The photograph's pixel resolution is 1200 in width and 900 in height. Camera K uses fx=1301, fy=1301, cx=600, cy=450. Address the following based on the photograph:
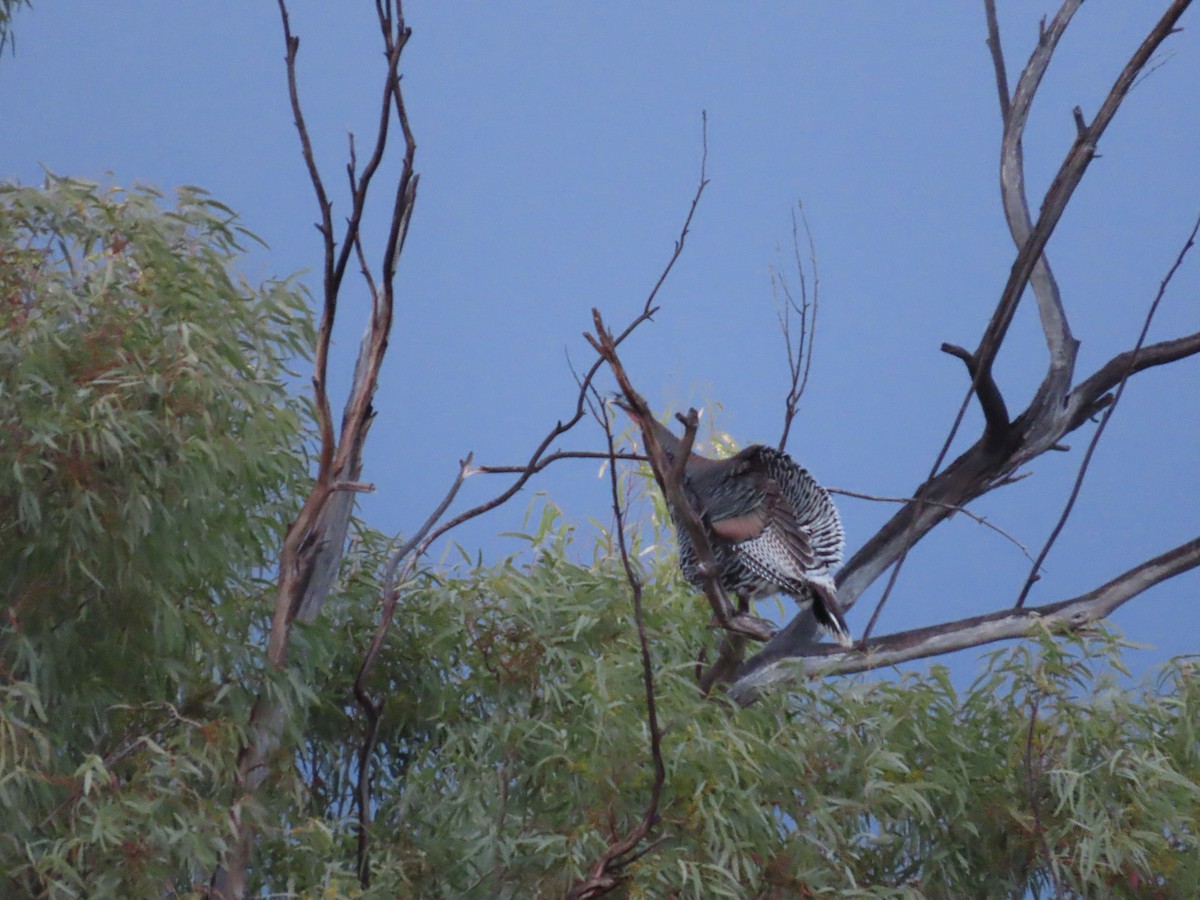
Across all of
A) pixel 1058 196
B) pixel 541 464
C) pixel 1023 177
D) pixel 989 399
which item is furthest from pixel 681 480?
pixel 1023 177

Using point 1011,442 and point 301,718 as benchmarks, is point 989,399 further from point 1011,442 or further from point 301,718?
point 301,718

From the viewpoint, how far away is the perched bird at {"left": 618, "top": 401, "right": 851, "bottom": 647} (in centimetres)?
246

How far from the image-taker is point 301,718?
2465mm

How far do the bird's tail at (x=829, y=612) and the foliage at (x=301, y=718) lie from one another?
0.45 feet

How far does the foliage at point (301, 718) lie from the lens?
86.0 inches

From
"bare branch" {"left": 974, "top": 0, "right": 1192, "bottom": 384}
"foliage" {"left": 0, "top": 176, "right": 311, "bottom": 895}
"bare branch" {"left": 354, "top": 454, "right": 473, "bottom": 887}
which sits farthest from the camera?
"bare branch" {"left": 974, "top": 0, "right": 1192, "bottom": 384}

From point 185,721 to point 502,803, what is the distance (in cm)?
59

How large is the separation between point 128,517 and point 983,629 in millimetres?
1551

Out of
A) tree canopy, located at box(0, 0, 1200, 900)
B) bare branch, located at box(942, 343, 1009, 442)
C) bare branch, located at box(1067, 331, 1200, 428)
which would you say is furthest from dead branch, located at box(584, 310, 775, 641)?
bare branch, located at box(1067, 331, 1200, 428)

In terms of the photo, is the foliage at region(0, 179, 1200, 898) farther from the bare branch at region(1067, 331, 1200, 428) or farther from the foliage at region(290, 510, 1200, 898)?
the bare branch at region(1067, 331, 1200, 428)

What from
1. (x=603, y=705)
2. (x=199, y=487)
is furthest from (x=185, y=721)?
(x=603, y=705)

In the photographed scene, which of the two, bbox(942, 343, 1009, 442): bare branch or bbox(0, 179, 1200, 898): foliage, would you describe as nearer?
bbox(0, 179, 1200, 898): foliage

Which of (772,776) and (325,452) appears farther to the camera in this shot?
(772,776)

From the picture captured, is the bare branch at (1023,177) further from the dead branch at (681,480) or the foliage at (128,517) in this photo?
the foliage at (128,517)
